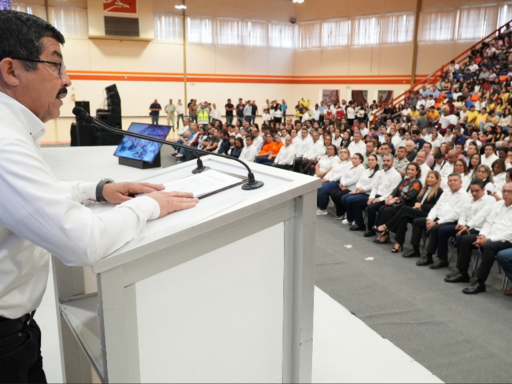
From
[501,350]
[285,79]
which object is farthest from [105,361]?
[285,79]

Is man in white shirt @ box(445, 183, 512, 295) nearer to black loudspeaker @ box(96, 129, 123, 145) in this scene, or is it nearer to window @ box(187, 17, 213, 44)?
black loudspeaker @ box(96, 129, 123, 145)

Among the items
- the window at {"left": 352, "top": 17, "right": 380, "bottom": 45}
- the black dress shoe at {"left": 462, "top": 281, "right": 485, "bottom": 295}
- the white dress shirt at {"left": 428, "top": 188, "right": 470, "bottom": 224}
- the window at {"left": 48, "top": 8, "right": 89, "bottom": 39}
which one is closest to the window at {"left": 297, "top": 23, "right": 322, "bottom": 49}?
the window at {"left": 352, "top": 17, "right": 380, "bottom": 45}

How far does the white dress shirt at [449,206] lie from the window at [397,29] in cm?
1369

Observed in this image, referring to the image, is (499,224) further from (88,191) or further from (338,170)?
(88,191)

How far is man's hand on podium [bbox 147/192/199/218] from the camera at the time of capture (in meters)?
1.20

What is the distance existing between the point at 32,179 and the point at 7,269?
276mm

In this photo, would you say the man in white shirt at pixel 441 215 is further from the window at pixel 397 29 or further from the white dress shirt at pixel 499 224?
the window at pixel 397 29

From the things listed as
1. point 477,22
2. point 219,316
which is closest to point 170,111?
point 477,22

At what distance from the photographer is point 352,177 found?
6.52 meters

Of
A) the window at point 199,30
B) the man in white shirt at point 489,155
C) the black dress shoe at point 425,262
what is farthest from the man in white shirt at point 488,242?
the window at point 199,30

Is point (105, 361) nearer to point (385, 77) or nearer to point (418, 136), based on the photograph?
point (418, 136)

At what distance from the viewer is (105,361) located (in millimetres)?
1093

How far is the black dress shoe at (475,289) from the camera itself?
3986mm

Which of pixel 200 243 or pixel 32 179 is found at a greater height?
pixel 32 179
